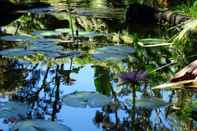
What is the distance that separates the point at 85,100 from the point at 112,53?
2.43m

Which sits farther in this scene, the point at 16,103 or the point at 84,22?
the point at 84,22

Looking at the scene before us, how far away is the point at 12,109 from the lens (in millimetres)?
4238

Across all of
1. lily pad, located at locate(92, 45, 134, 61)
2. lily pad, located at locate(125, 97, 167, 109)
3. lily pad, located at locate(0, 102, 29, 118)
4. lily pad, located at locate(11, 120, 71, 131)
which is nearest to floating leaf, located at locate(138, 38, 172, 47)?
lily pad, located at locate(92, 45, 134, 61)

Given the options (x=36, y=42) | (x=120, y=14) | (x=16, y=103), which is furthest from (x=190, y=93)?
(x=120, y=14)

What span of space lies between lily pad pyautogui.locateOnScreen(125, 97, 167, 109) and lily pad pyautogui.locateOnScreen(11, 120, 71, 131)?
0.85m

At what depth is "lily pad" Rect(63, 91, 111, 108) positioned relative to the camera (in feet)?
14.6

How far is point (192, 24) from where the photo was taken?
788cm

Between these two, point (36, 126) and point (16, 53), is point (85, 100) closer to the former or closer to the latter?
point (36, 126)

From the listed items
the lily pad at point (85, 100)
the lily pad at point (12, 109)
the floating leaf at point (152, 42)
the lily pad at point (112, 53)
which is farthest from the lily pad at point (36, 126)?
the floating leaf at point (152, 42)

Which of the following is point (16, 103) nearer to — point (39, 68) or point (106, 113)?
point (106, 113)

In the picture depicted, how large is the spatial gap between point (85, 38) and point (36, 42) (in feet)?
4.12

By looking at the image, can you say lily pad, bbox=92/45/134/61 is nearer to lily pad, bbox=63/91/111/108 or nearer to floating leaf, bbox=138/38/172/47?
floating leaf, bbox=138/38/172/47

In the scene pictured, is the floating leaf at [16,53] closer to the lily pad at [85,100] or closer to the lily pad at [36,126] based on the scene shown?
the lily pad at [85,100]

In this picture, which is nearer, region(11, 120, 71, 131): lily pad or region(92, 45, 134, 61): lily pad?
region(11, 120, 71, 131): lily pad
